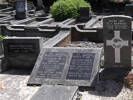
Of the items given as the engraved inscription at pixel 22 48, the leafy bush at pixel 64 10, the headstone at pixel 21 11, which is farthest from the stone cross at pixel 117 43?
the headstone at pixel 21 11

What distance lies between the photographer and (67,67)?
8484mm

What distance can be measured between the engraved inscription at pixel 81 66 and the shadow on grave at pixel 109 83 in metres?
0.37

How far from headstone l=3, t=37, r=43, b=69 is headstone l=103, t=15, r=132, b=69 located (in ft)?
7.06

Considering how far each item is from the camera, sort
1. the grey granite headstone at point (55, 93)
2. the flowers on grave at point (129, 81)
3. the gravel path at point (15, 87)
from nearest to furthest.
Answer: the grey granite headstone at point (55, 93) < the gravel path at point (15, 87) < the flowers on grave at point (129, 81)

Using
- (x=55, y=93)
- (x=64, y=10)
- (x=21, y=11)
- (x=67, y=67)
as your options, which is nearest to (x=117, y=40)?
(x=67, y=67)

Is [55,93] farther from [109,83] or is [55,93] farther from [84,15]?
[84,15]

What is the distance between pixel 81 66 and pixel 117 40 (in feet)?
4.02

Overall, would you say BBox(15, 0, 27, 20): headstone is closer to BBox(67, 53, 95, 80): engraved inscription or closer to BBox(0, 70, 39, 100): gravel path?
BBox(0, 70, 39, 100): gravel path

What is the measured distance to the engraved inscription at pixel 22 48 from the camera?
9.50 m

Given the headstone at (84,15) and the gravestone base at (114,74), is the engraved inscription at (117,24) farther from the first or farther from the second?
the headstone at (84,15)

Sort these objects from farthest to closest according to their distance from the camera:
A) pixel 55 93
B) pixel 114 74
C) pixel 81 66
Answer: pixel 114 74
pixel 81 66
pixel 55 93

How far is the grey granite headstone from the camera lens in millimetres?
6775

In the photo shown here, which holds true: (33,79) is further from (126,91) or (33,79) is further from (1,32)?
(1,32)

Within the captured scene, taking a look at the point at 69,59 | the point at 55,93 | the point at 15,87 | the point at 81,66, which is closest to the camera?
the point at 55,93
